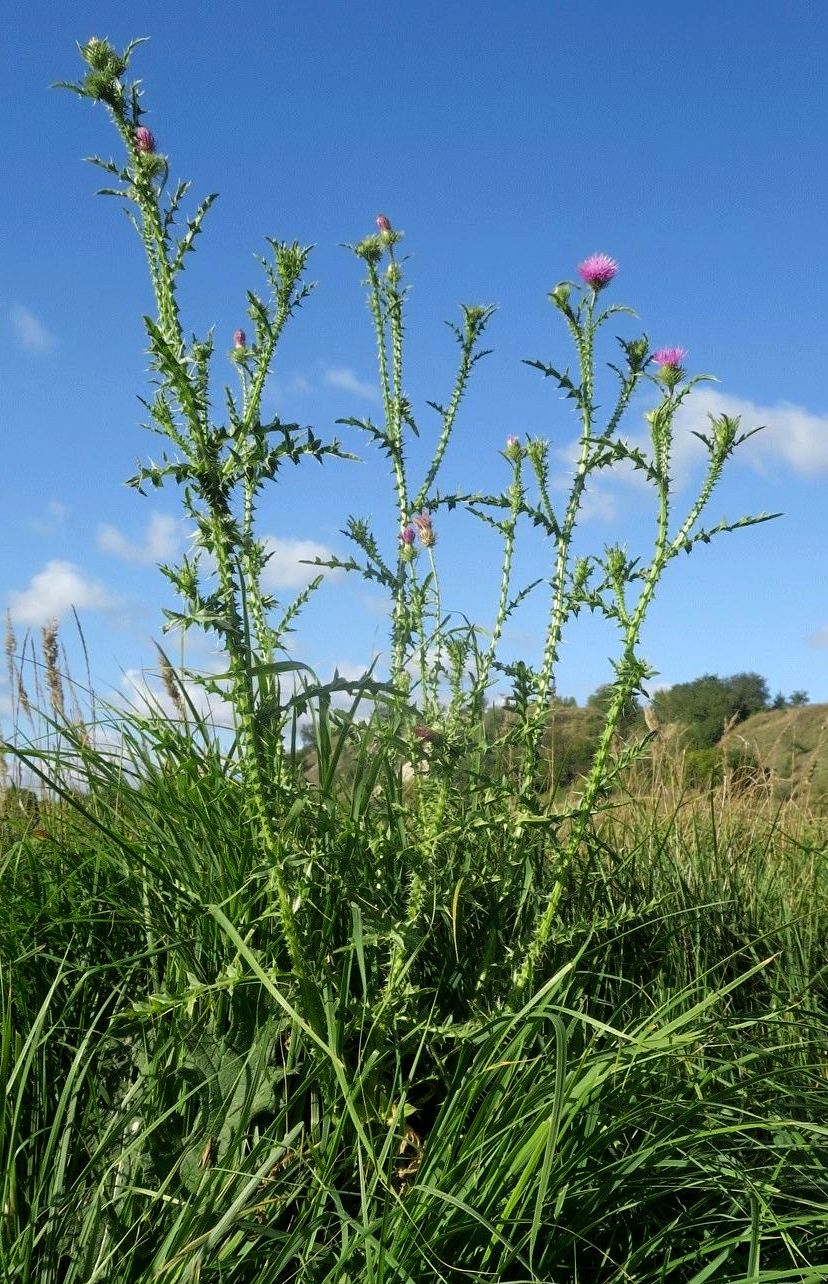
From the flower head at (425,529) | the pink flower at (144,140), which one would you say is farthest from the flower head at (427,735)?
the pink flower at (144,140)

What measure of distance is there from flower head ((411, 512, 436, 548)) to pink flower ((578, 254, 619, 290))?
0.73 meters

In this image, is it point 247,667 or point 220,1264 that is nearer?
point 220,1264

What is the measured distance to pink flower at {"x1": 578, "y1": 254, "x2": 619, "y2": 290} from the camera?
8.73 ft

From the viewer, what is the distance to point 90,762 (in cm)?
246

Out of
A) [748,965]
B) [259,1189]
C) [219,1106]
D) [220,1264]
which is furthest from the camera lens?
[748,965]

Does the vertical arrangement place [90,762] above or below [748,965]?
above

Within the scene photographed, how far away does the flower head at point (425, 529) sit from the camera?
3.02m

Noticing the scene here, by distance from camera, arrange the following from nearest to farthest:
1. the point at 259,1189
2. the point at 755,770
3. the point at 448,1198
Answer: the point at 448,1198 → the point at 259,1189 → the point at 755,770

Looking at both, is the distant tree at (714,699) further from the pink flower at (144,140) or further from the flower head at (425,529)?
the pink flower at (144,140)

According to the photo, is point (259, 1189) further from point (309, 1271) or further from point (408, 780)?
point (408, 780)

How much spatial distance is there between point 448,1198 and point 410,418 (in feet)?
6.79

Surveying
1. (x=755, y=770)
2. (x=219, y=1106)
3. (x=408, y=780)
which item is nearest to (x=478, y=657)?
(x=408, y=780)

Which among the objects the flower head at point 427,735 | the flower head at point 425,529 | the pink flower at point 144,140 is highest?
the pink flower at point 144,140

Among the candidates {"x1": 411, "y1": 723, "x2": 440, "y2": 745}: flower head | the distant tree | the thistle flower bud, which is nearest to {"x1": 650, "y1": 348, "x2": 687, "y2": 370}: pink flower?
the thistle flower bud
